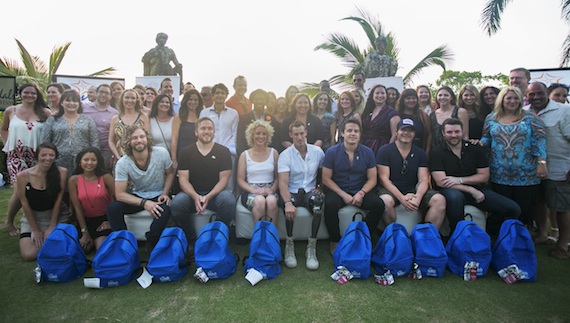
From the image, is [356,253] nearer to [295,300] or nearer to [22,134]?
[295,300]

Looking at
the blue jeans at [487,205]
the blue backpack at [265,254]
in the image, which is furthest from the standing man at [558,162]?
the blue backpack at [265,254]

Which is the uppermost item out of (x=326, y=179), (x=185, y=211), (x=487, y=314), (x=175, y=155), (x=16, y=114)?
(x=16, y=114)

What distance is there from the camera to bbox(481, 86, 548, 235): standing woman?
354cm

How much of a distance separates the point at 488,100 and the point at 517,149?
1.04 metres

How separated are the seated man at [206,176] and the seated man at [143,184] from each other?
21 centimetres

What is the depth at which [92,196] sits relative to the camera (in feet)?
12.0

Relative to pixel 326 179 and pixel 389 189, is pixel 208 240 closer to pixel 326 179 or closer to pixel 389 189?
pixel 326 179

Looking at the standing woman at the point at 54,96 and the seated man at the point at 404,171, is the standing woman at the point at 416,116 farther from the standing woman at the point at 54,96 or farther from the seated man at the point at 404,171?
the standing woman at the point at 54,96

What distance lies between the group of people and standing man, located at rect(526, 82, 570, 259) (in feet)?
0.04

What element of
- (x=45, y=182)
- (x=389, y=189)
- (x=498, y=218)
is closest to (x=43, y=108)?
(x=45, y=182)

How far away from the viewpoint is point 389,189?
147 inches

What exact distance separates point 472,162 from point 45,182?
192 inches

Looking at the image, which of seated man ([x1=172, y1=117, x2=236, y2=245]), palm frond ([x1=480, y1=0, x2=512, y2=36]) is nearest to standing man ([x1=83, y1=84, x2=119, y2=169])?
seated man ([x1=172, y1=117, x2=236, y2=245])

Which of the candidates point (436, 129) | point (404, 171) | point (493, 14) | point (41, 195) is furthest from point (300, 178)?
point (493, 14)
